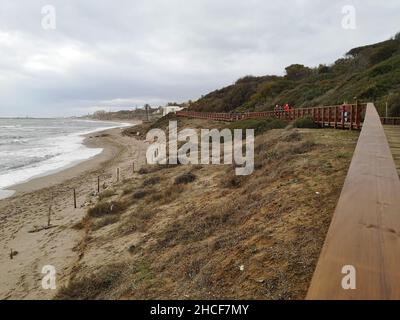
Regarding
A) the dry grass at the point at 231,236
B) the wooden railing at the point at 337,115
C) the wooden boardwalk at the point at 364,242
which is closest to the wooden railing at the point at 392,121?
the wooden railing at the point at 337,115

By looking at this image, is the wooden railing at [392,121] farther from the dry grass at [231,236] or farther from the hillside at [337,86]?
the dry grass at [231,236]

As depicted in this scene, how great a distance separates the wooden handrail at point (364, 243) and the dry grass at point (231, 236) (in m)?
1.38

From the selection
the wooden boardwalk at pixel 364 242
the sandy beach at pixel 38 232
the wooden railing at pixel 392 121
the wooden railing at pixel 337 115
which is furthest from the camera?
the wooden railing at pixel 392 121

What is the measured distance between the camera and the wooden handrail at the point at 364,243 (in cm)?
132

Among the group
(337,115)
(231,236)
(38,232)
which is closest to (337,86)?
(337,115)

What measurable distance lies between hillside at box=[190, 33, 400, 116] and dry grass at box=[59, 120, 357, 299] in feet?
38.0

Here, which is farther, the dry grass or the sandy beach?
the sandy beach

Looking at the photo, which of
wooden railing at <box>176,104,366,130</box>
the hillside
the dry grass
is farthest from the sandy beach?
the hillside

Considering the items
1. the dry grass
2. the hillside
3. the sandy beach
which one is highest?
the hillside

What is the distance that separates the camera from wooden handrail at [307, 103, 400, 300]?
1322mm

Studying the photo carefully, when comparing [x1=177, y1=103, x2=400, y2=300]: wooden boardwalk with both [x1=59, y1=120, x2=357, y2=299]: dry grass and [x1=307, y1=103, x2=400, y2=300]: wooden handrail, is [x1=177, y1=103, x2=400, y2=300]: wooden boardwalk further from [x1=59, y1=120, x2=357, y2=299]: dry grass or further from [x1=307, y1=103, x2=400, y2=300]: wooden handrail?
[x1=59, y1=120, x2=357, y2=299]: dry grass

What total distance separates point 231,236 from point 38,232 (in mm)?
8022
